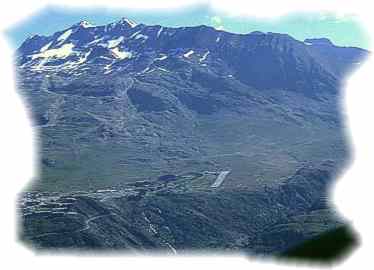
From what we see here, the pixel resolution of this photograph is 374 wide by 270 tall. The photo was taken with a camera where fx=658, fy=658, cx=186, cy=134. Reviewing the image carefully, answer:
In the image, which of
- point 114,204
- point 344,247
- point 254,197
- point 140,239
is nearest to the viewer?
point 344,247

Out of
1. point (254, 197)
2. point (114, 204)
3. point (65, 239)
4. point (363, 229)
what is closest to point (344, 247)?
point (363, 229)

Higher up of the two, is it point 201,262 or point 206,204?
point 206,204

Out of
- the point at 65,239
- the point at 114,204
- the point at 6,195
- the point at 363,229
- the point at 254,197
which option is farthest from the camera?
the point at 254,197

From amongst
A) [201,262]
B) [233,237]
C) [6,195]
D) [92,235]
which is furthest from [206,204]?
[201,262]

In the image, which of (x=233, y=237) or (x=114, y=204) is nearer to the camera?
(x=233, y=237)

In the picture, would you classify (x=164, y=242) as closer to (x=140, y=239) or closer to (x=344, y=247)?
(x=140, y=239)

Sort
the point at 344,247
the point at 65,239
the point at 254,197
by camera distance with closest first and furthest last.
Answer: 1. the point at 344,247
2. the point at 65,239
3. the point at 254,197

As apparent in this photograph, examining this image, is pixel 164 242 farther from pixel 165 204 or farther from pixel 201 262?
pixel 201 262

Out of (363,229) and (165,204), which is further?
(165,204)

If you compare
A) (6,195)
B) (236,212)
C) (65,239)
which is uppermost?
(236,212)
